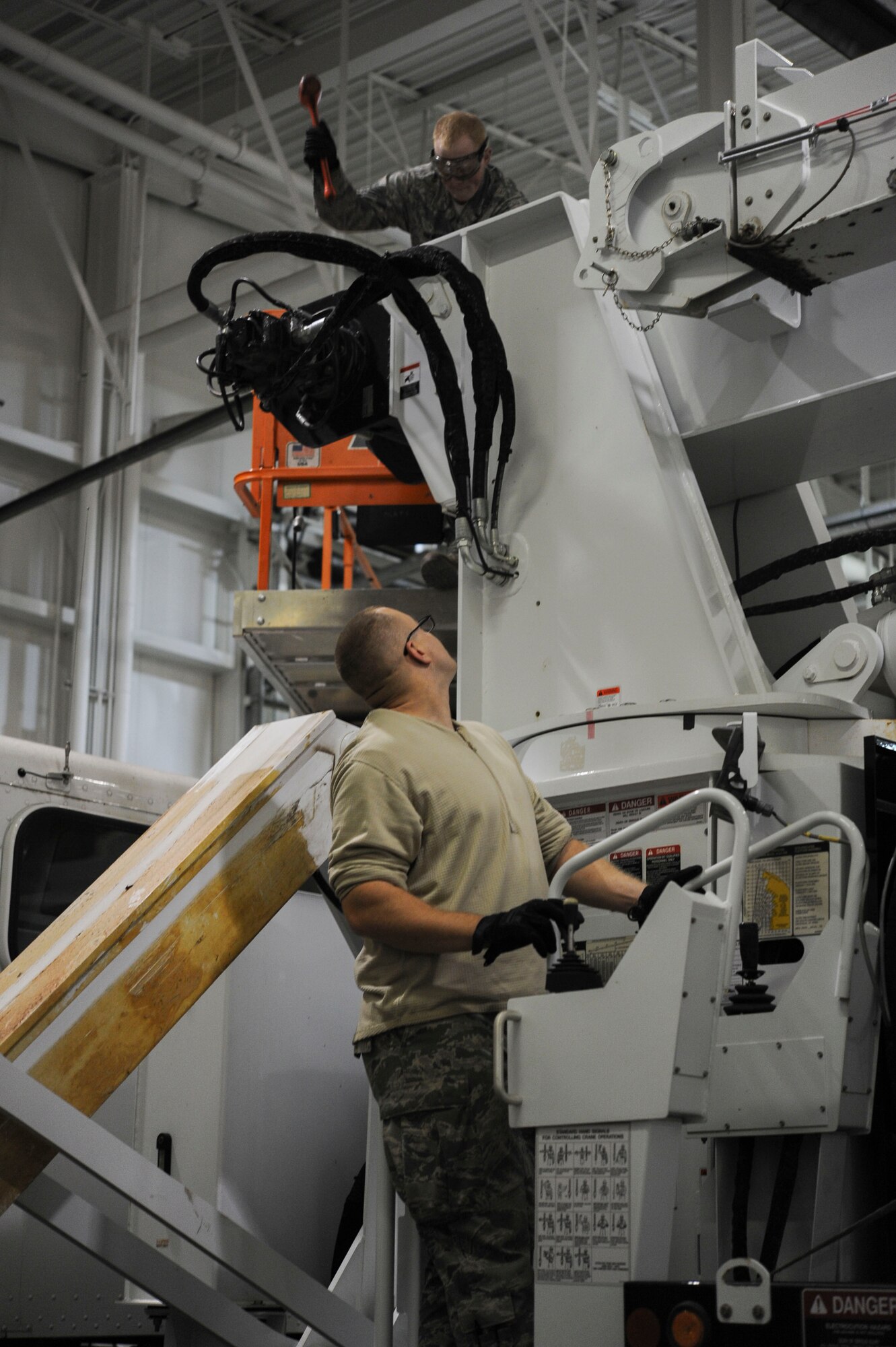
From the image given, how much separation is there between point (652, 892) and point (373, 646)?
91 cm

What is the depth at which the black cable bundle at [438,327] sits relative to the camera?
4395 mm

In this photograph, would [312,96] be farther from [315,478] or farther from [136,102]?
[136,102]

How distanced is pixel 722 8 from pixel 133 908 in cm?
522

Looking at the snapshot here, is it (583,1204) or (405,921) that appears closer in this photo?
(583,1204)

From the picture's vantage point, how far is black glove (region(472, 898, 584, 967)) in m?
2.79

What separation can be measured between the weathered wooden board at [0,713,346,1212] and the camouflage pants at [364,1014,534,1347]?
65 centimetres

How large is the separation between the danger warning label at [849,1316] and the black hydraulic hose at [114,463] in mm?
8301

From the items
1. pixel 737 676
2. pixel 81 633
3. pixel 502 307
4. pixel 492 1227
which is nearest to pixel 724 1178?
pixel 492 1227

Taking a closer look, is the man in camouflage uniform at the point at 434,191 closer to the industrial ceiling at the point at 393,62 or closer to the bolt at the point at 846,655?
the bolt at the point at 846,655

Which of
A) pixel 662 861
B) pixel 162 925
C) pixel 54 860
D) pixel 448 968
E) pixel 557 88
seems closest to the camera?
pixel 448 968

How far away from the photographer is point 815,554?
172 inches

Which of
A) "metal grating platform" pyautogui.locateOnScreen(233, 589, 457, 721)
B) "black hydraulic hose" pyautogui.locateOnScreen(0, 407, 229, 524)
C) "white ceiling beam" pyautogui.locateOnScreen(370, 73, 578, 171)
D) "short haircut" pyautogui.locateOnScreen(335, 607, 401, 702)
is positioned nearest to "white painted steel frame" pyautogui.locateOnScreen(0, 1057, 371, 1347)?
"short haircut" pyautogui.locateOnScreen(335, 607, 401, 702)

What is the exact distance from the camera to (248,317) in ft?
15.1

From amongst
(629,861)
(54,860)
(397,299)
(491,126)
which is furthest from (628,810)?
(491,126)
